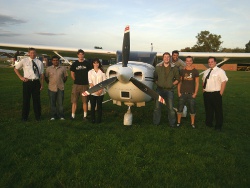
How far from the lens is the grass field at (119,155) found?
10.7 ft

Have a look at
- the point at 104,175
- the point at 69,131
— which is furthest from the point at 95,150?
the point at 69,131

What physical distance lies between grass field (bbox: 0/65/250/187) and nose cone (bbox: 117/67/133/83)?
121 centimetres

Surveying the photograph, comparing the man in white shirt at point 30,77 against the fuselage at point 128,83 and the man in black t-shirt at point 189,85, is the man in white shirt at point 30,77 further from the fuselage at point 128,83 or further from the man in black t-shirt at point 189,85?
the man in black t-shirt at point 189,85

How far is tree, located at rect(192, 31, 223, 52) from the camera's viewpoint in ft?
263

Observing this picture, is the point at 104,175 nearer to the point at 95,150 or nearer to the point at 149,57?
the point at 95,150

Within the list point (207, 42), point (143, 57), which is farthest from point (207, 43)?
point (143, 57)

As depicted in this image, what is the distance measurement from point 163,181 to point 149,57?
13.2 feet

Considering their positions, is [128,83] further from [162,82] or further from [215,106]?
[215,106]

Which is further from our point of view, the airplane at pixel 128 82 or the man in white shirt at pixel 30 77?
the man in white shirt at pixel 30 77

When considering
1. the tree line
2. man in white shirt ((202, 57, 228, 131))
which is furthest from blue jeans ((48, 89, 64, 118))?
the tree line

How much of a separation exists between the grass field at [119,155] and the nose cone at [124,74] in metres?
1.21

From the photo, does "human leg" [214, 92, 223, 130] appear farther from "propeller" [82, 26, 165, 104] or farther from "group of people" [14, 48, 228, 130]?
"propeller" [82, 26, 165, 104]

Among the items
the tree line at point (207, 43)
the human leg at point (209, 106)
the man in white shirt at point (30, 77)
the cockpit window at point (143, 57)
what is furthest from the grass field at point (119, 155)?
the tree line at point (207, 43)

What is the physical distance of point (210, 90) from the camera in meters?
6.09
